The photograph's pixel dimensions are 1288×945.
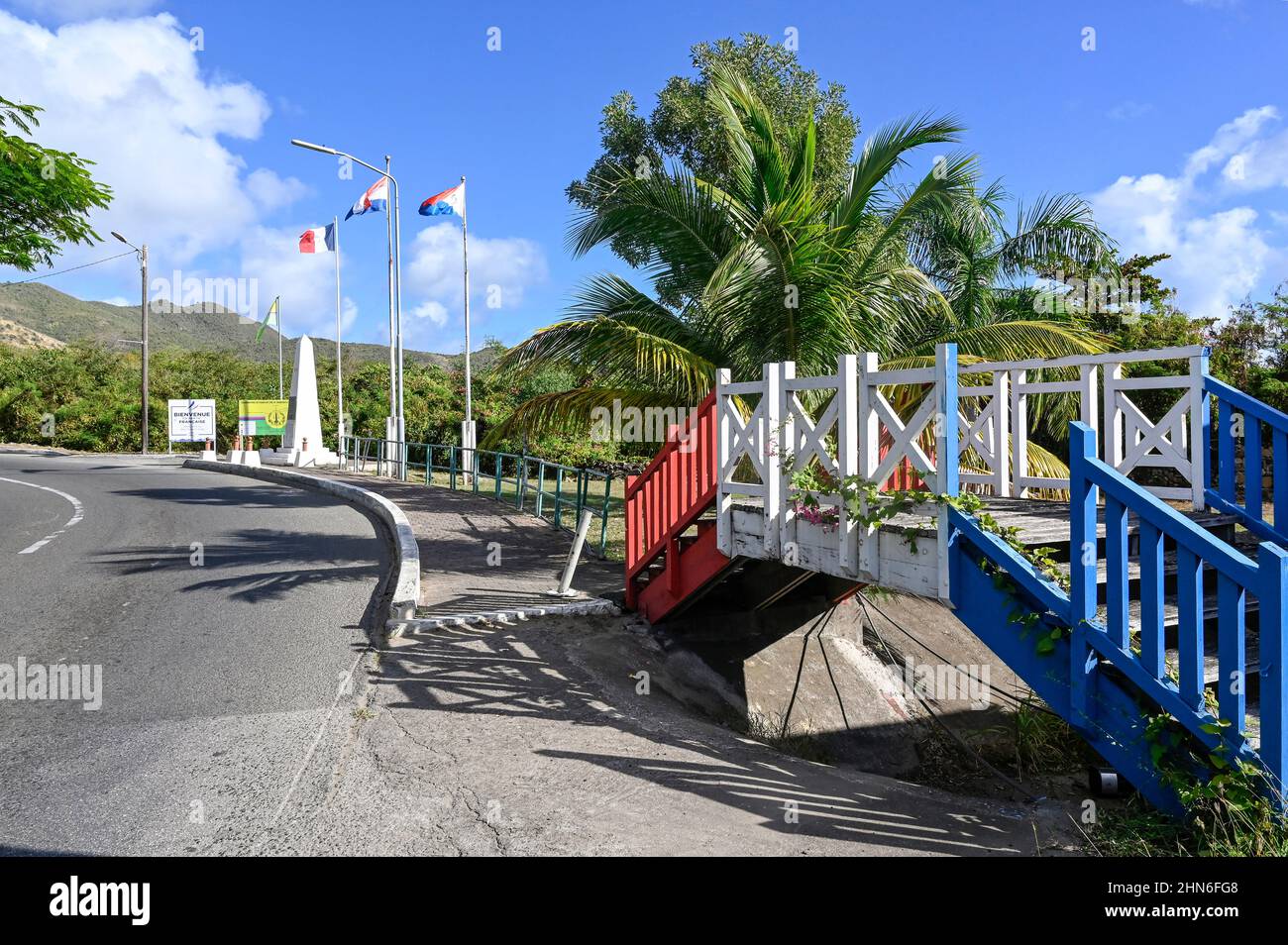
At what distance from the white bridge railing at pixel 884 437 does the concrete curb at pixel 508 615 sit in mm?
1978

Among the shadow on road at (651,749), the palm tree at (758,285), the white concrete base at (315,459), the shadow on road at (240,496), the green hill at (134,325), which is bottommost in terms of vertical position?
the shadow on road at (651,749)

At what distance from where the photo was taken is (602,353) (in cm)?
986

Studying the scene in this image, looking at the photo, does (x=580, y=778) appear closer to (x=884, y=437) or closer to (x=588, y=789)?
(x=588, y=789)

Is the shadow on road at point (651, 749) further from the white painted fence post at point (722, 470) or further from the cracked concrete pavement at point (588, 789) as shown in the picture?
the white painted fence post at point (722, 470)

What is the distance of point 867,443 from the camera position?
5.99 meters

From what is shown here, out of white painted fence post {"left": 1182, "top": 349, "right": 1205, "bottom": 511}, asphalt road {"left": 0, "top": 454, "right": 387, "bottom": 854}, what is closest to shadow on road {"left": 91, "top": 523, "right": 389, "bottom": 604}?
asphalt road {"left": 0, "top": 454, "right": 387, "bottom": 854}

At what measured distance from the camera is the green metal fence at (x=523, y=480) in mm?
13234

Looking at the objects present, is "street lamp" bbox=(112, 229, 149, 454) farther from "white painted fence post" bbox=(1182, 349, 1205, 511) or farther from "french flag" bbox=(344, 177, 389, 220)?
"white painted fence post" bbox=(1182, 349, 1205, 511)

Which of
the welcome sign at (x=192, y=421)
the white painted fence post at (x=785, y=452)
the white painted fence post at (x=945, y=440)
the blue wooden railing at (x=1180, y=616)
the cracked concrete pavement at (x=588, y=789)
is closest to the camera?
the blue wooden railing at (x=1180, y=616)

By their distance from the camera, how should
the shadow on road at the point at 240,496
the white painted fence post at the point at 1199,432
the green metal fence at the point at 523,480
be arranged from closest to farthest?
1. the white painted fence post at the point at 1199,432
2. the green metal fence at the point at 523,480
3. the shadow on road at the point at 240,496

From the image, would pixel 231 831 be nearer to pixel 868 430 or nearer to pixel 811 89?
pixel 868 430

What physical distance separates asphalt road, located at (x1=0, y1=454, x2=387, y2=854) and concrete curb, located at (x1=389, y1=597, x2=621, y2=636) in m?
0.47

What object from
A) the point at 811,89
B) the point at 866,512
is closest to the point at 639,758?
the point at 866,512

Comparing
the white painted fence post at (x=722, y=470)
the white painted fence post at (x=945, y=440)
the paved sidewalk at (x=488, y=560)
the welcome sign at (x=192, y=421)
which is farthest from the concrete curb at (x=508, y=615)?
the welcome sign at (x=192, y=421)
